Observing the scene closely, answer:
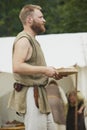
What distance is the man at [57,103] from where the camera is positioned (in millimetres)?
8914

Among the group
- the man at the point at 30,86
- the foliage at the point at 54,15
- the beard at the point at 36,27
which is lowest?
the man at the point at 30,86

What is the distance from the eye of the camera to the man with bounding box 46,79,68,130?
891cm

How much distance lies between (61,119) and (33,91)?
14.4ft

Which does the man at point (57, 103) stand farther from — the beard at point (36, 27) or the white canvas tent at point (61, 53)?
the beard at point (36, 27)

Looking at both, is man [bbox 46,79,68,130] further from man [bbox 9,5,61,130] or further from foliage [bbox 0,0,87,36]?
foliage [bbox 0,0,87,36]

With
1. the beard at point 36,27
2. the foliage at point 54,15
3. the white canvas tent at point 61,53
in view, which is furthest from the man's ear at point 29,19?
the foliage at point 54,15

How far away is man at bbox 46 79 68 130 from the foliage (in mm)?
6381

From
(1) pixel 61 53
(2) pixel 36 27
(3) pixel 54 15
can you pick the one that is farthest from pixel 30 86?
(3) pixel 54 15

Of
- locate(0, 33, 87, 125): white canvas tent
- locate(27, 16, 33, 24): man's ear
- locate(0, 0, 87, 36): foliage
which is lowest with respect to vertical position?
locate(27, 16, 33, 24): man's ear

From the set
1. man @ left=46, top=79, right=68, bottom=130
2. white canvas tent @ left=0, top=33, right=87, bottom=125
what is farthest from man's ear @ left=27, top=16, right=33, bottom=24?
man @ left=46, top=79, right=68, bottom=130

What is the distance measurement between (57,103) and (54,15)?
25.0 feet

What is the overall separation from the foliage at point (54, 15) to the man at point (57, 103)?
6.38m

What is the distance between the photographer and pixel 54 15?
53.7 feet

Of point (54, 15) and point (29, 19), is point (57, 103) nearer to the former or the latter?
point (29, 19)
